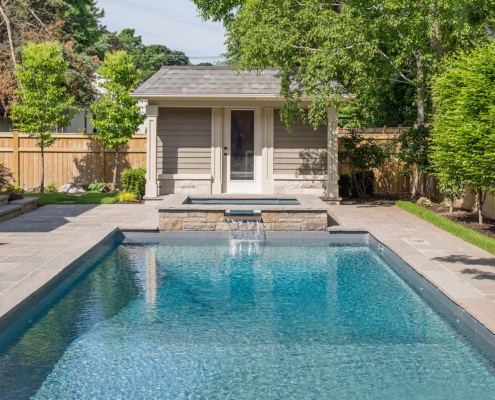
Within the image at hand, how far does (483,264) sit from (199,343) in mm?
4377

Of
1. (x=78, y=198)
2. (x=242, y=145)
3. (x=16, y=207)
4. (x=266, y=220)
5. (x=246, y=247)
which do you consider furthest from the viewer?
(x=242, y=145)

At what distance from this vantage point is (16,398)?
15.4 feet

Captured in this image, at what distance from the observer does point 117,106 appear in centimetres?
1841

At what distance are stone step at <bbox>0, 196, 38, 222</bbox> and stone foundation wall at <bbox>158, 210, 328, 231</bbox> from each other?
3.43 meters

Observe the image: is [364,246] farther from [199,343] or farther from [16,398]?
[16,398]

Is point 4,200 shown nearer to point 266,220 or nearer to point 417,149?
point 266,220

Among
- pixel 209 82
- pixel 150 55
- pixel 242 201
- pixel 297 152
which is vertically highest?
pixel 150 55

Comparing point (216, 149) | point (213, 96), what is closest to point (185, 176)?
point (216, 149)

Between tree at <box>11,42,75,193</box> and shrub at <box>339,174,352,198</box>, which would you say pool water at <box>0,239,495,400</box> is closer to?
shrub at <box>339,174,352,198</box>

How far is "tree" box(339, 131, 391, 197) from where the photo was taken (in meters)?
17.4

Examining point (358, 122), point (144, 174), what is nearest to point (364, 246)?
point (144, 174)

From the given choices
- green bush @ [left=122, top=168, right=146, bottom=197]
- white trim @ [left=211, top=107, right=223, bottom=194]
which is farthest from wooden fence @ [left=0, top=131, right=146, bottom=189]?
white trim @ [left=211, top=107, right=223, bottom=194]

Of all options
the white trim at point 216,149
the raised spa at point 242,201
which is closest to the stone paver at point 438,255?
the raised spa at point 242,201

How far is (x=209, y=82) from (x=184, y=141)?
1.64 m
